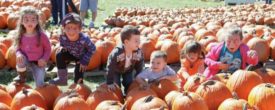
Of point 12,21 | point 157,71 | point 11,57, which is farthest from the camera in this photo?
point 12,21

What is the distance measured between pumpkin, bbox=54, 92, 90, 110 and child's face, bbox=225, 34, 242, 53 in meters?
2.24

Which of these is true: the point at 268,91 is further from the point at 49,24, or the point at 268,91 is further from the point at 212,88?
the point at 49,24

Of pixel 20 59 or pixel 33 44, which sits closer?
pixel 20 59

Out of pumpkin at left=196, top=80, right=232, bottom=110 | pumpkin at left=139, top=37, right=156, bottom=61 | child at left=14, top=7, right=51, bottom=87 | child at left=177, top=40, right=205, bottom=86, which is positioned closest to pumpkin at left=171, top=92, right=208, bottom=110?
pumpkin at left=196, top=80, right=232, bottom=110

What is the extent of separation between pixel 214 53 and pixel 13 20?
21.5 ft

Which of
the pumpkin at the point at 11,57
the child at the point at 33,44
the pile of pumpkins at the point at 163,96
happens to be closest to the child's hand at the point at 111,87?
the pile of pumpkins at the point at 163,96

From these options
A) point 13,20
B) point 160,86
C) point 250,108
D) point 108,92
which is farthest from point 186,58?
point 13,20

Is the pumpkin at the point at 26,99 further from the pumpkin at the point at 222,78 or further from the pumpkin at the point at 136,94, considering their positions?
the pumpkin at the point at 222,78

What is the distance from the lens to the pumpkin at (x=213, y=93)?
14.7 ft

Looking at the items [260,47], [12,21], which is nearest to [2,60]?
[260,47]

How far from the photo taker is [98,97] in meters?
4.55

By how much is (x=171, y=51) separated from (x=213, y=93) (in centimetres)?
297

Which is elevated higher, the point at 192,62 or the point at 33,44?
the point at 33,44

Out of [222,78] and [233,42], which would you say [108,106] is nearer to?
[222,78]
